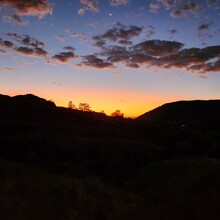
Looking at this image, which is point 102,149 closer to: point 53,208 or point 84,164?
point 84,164

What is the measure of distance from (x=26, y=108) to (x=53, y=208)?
213ft

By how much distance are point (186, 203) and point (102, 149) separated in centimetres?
2336

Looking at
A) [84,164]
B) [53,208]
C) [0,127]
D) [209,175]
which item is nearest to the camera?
[53,208]

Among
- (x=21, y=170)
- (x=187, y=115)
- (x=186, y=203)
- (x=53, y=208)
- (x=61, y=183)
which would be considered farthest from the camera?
(x=187, y=115)

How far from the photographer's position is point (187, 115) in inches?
7569

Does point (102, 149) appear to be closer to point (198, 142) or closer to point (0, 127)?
point (198, 142)

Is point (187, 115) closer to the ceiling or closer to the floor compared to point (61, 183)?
closer to the ceiling

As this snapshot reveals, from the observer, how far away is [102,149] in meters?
34.5

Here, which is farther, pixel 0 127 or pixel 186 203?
pixel 0 127

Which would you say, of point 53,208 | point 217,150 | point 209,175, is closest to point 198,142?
point 217,150

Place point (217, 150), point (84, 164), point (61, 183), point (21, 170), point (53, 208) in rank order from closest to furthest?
point (53, 208) → point (61, 183) → point (21, 170) → point (84, 164) → point (217, 150)

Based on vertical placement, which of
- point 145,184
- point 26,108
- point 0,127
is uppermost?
point 26,108

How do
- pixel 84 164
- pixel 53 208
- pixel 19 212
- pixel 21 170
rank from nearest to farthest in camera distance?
pixel 19 212 < pixel 53 208 < pixel 21 170 < pixel 84 164

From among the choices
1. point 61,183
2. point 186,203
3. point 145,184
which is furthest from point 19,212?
point 145,184
